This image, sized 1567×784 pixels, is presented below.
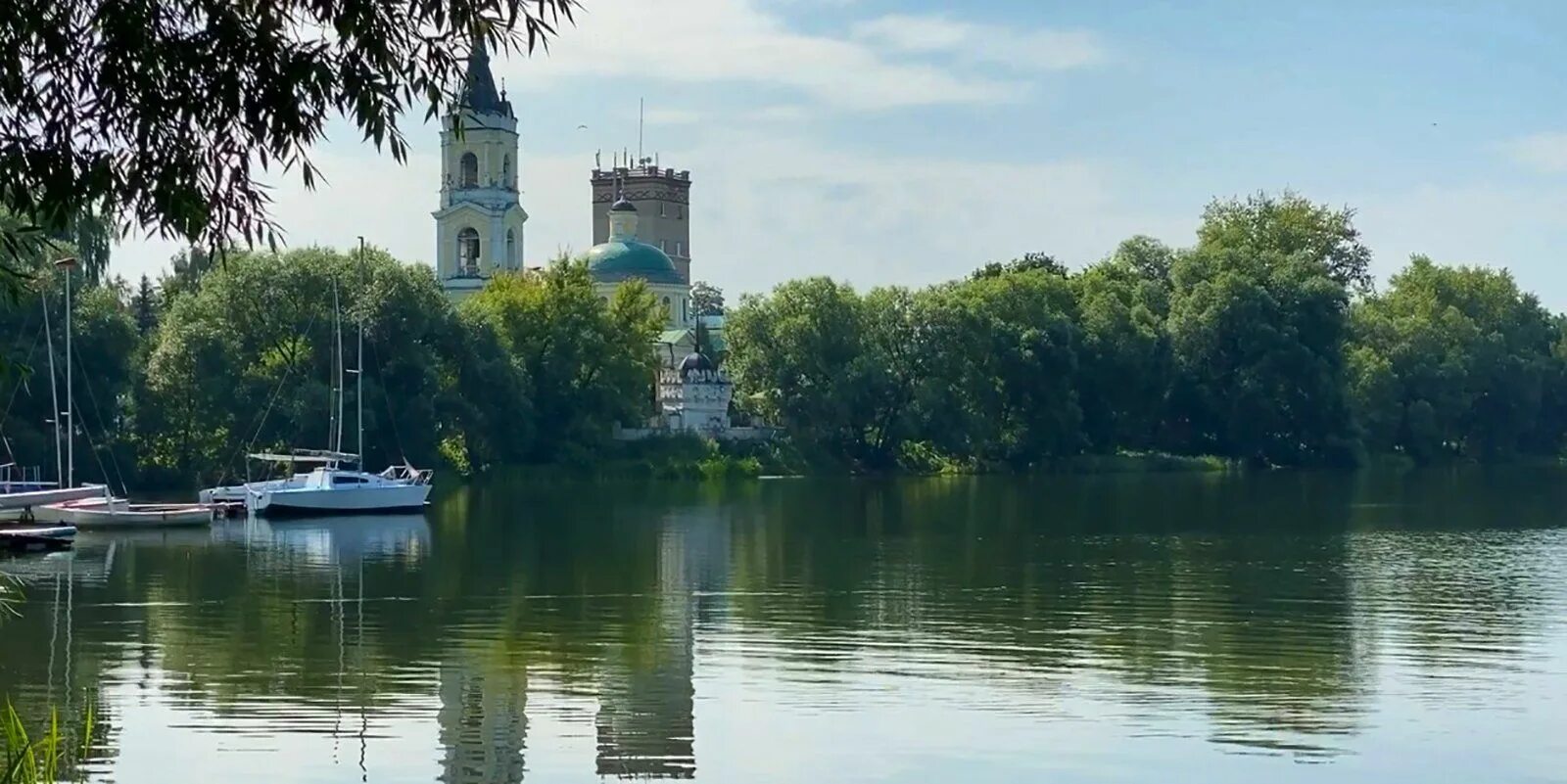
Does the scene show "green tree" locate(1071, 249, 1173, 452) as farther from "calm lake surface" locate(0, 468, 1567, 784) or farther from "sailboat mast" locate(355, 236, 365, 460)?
"calm lake surface" locate(0, 468, 1567, 784)

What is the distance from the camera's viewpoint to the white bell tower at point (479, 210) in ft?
385

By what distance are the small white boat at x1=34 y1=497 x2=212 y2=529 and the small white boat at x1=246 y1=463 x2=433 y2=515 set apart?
5684 millimetres

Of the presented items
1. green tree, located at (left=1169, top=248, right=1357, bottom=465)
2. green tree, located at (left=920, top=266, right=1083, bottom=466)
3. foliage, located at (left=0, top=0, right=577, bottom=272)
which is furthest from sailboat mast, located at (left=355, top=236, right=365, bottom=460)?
foliage, located at (left=0, top=0, right=577, bottom=272)

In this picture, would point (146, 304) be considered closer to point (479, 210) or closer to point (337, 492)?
point (479, 210)

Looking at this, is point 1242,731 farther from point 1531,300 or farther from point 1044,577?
point 1531,300

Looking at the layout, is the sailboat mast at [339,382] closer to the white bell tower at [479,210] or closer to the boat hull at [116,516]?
the boat hull at [116,516]

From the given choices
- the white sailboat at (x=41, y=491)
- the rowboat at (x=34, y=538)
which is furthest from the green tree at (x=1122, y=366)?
the rowboat at (x=34, y=538)

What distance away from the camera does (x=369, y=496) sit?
194ft

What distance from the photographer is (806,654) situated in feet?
87.6

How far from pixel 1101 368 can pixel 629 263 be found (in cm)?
4693

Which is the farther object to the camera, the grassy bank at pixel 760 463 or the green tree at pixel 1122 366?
the green tree at pixel 1122 366

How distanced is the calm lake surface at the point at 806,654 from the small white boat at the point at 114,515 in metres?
2.81

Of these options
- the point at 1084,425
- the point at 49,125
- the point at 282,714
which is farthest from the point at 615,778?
the point at 1084,425

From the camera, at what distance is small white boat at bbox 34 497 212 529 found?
49.6 metres
